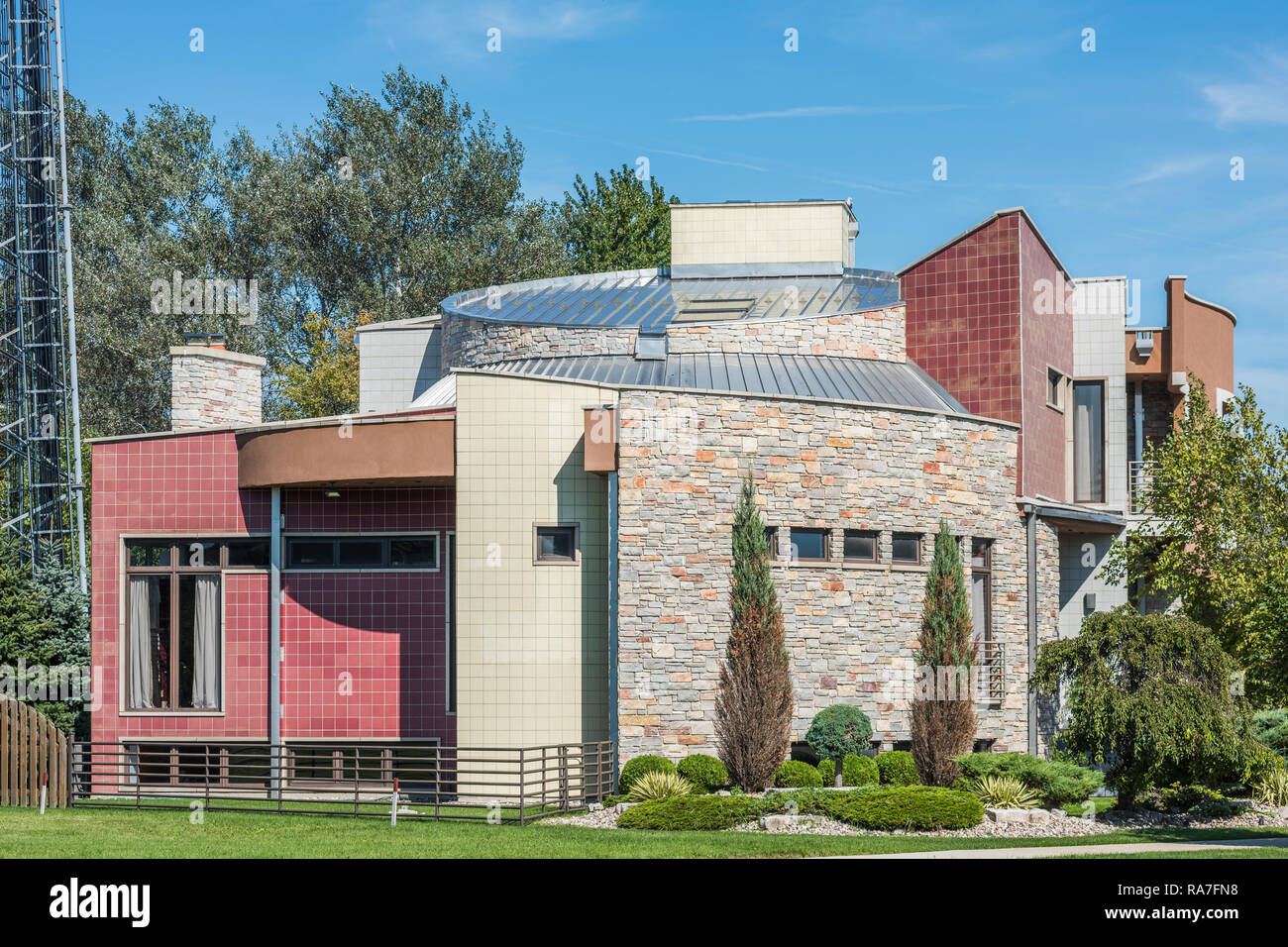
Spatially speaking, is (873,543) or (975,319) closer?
(873,543)

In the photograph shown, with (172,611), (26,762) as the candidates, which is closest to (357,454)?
(172,611)

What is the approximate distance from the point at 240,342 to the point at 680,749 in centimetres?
3412

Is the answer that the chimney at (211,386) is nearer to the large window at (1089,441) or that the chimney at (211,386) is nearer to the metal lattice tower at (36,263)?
the metal lattice tower at (36,263)

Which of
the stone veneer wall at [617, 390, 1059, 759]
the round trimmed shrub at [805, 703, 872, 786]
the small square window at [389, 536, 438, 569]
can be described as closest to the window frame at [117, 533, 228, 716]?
the small square window at [389, 536, 438, 569]

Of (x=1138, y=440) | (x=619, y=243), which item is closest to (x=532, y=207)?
(x=619, y=243)

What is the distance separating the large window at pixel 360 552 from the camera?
26.2 m

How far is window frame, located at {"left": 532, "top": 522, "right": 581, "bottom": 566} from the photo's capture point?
947 inches

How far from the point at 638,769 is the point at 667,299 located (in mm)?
13321

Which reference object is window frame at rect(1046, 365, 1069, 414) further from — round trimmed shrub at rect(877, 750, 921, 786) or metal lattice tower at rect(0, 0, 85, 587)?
metal lattice tower at rect(0, 0, 85, 587)

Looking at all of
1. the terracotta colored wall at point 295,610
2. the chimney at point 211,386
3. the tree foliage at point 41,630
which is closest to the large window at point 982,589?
the terracotta colored wall at point 295,610

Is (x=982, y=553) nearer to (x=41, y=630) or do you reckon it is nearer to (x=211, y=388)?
(x=211, y=388)

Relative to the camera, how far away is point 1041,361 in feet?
99.8

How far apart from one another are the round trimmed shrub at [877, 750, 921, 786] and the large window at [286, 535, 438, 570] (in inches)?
339

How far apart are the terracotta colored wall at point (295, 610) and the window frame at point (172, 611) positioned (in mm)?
96
